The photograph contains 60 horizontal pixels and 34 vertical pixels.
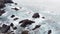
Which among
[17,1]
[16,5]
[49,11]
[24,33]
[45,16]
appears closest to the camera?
[24,33]

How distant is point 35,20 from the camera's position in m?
8.88

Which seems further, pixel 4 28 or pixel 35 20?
pixel 35 20

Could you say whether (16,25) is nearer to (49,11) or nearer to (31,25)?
(31,25)

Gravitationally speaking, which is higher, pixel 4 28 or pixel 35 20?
pixel 35 20

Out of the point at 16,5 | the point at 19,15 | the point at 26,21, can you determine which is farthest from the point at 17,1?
the point at 26,21

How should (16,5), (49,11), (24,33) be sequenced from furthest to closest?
(16,5)
(49,11)
(24,33)

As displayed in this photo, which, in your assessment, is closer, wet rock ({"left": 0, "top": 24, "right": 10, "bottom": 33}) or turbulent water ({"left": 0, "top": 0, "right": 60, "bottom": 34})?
turbulent water ({"left": 0, "top": 0, "right": 60, "bottom": 34})

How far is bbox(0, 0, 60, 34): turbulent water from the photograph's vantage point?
834 cm

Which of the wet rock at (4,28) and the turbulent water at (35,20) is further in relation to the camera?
the wet rock at (4,28)

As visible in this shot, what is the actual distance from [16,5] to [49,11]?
77.7 inches

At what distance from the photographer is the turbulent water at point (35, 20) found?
27.3ft

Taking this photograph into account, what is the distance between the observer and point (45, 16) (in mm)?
9398

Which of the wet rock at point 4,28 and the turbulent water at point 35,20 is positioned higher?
the turbulent water at point 35,20

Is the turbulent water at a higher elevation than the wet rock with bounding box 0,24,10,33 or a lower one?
higher
